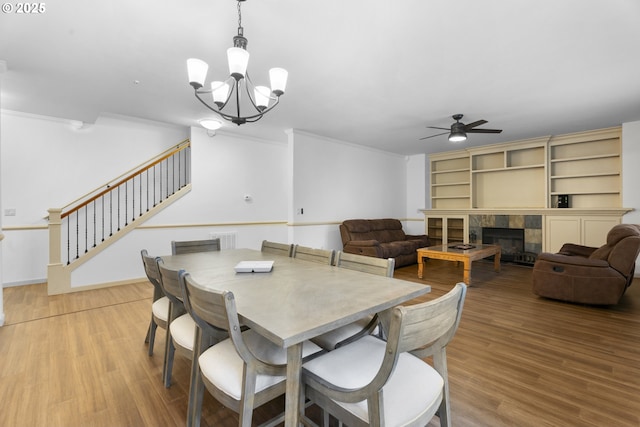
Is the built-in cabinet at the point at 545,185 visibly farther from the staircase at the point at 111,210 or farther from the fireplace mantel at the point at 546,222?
the staircase at the point at 111,210

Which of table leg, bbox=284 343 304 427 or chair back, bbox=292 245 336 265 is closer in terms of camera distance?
table leg, bbox=284 343 304 427

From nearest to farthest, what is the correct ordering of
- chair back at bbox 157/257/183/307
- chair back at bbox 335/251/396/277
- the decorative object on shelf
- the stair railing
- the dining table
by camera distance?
the dining table, chair back at bbox 157/257/183/307, chair back at bbox 335/251/396/277, the stair railing, the decorative object on shelf

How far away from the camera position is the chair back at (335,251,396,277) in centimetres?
184

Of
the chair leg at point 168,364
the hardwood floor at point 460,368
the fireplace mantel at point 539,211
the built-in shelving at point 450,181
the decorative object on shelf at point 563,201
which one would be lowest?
the hardwood floor at point 460,368

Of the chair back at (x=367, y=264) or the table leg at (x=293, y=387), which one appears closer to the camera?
the table leg at (x=293, y=387)

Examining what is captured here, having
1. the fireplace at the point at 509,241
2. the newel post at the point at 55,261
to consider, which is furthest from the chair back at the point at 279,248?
the fireplace at the point at 509,241

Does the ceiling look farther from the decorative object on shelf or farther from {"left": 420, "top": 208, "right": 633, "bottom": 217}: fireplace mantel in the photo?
the decorative object on shelf

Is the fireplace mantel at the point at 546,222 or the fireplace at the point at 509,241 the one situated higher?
the fireplace mantel at the point at 546,222

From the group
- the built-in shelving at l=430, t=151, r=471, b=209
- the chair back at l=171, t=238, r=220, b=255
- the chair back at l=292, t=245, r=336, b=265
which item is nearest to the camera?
the chair back at l=292, t=245, r=336, b=265

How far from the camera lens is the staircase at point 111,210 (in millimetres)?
3912

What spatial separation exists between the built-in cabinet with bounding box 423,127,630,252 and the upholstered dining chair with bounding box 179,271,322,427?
19.1ft

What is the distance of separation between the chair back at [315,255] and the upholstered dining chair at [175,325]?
0.97 m

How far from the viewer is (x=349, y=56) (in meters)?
2.61

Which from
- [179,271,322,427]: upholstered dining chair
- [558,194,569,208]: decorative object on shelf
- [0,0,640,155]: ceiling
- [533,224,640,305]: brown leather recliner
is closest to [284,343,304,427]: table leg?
[179,271,322,427]: upholstered dining chair
